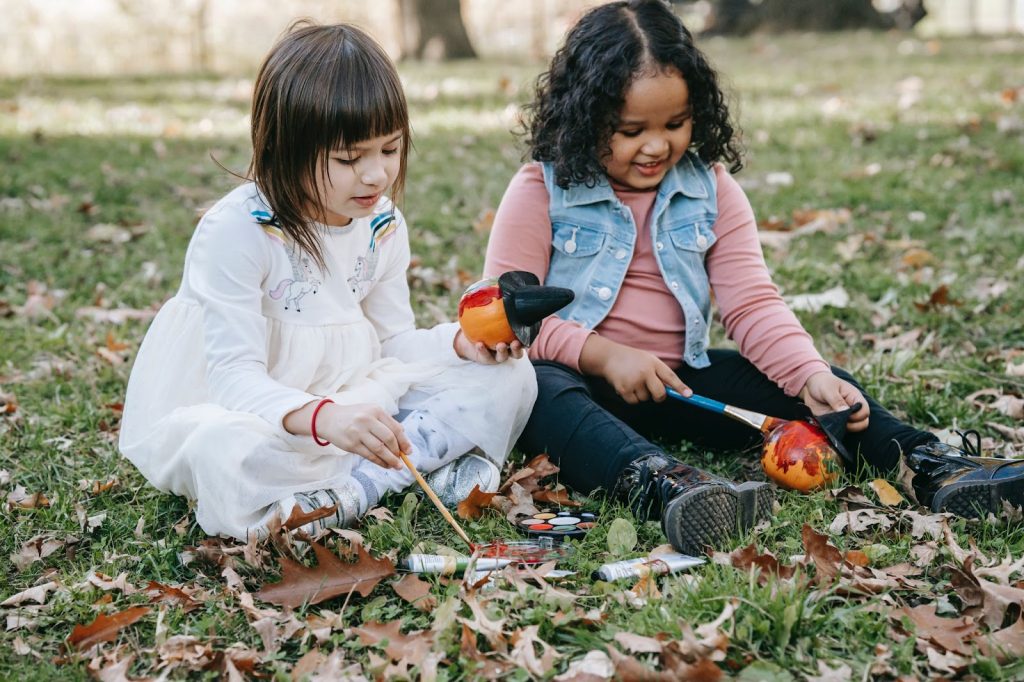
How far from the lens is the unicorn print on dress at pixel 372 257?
2.76 metres

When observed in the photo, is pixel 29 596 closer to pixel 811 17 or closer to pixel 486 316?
pixel 486 316

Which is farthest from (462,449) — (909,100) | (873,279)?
(909,100)

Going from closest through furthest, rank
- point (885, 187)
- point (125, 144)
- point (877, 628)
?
point (877, 628), point (885, 187), point (125, 144)

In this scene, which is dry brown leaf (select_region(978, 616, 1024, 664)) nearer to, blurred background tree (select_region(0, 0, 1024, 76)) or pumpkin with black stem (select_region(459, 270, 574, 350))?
pumpkin with black stem (select_region(459, 270, 574, 350))

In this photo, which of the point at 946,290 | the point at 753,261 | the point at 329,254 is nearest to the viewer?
the point at 329,254

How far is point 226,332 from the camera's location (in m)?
2.44

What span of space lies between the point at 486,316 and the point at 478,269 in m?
2.08

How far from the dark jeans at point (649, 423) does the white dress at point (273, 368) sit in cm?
10

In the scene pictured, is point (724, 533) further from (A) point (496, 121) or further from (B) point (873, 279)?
(A) point (496, 121)

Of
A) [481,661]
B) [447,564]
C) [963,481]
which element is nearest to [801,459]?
[963,481]

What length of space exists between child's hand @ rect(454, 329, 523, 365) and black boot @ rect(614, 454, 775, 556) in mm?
397

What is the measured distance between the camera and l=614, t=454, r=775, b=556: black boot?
2283 mm

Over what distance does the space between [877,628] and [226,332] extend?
1.49m

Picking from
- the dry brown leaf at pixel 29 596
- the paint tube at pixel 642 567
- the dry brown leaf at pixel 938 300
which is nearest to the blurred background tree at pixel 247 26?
the dry brown leaf at pixel 938 300
